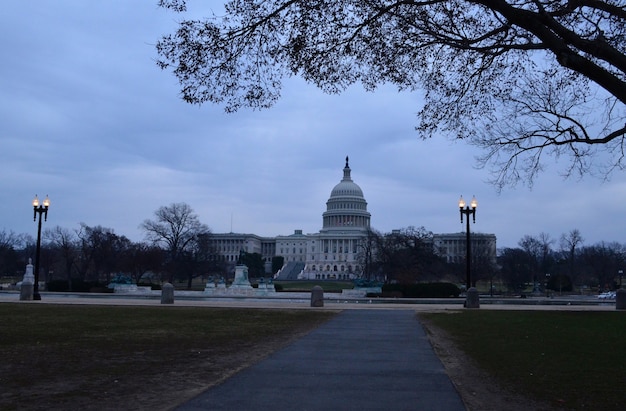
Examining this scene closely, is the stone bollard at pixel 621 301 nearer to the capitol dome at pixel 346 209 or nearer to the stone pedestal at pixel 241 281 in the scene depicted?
the stone pedestal at pixel 241 281

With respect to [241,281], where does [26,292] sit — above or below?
below

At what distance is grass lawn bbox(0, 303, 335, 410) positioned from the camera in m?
8.38

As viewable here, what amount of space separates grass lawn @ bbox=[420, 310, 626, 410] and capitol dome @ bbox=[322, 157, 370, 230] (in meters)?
159

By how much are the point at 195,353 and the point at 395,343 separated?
16.4 feet

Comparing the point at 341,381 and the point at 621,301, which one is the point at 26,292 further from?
the point at 621,301

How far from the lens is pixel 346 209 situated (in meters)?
183

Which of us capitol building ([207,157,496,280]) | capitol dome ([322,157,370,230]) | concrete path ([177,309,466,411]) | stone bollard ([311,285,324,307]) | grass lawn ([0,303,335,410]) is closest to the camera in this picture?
concrete path ([177,309,466,411])

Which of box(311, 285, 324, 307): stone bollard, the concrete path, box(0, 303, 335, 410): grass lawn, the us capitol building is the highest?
the us capitol building

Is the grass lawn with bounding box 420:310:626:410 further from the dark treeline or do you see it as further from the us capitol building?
the us capitol building

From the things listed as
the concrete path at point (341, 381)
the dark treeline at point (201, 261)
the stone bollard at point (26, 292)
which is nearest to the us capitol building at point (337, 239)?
the dark treeline at point (201, 261)

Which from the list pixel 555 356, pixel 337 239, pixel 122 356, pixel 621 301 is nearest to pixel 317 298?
pixel 621 301

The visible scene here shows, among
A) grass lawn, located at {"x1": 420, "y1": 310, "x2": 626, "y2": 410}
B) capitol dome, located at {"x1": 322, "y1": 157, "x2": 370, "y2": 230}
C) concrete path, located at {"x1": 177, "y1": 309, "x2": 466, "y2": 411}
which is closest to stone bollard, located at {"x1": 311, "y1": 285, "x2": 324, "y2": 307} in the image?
grass lawn, located at {"x1": 420, "y1": 310, "x2": 626, "y2": 410}

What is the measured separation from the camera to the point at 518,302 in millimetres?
41812

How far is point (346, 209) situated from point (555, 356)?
170m
